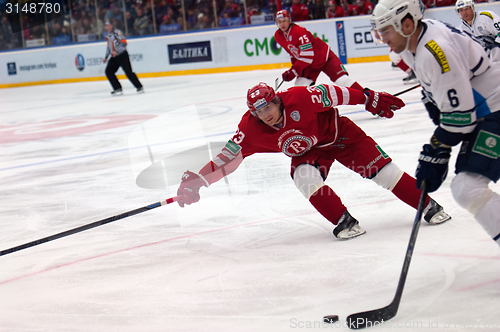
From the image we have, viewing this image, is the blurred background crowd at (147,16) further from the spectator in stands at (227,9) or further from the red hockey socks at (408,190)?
the red hockey socks at (408,190)

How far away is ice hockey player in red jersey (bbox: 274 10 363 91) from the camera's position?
5824 mm

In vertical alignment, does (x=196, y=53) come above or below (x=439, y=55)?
below

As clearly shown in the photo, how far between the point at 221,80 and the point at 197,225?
8.43 meters

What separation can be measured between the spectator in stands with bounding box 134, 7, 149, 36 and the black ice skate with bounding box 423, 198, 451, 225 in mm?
12141

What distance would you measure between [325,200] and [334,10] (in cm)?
1017

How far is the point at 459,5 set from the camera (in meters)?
5.92

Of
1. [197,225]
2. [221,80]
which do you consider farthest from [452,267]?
[221,80]

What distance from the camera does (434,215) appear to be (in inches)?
105

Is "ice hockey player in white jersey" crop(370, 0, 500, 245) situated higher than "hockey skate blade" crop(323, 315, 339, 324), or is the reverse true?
"ice hockey player in white jersey" crop(370, 0, 500, 245)

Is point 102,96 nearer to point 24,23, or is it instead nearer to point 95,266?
point 24,23

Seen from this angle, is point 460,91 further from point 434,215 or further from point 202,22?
point 202,22

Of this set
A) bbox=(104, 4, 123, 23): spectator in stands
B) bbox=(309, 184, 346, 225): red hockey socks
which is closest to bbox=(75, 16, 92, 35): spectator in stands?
bbox=(104, 4, 123, 23): spectator in stands

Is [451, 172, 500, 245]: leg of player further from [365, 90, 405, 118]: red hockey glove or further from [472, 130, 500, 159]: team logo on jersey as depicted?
[365, 90, 405, 118]: red hockey glove

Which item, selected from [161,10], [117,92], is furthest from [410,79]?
[161,10]
